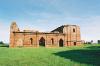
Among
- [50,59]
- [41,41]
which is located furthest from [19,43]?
[50,59]

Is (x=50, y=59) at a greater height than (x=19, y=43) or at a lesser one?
lesser

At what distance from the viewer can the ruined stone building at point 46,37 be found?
54.5 metres

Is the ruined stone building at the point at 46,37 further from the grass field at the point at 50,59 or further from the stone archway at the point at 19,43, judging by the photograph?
the grass field at the point at 50,59

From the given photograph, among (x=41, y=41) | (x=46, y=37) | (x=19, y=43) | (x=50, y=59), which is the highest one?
(x=46, y=37)

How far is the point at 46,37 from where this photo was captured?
190 ft

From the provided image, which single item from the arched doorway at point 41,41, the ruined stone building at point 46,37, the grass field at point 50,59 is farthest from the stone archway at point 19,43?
the grass field at point 50,59

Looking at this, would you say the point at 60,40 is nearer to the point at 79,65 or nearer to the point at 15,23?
the point at 15,23

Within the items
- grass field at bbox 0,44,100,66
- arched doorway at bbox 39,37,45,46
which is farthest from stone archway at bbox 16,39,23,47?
grass field at bbox 0,44,100,66

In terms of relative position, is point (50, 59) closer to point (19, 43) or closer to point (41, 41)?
point (19, 43)

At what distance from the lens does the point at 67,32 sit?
61.1 m

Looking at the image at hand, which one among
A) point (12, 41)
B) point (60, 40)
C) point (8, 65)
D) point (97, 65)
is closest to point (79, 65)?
point (97, 65)

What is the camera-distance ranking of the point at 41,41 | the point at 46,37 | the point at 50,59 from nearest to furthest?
1. the point at 50,59
2. the point at 46,37
3. the point at 41,41

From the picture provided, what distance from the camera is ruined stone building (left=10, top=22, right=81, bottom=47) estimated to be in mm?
54531

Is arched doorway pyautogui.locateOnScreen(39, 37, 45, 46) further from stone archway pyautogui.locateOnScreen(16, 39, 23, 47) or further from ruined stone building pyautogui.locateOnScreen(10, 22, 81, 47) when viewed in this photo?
stone archway pyautogui.locateOnScreen(16, 39, 23, 47)
